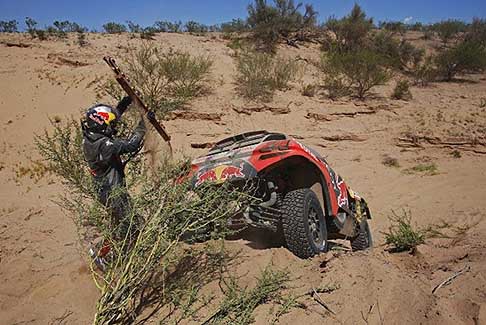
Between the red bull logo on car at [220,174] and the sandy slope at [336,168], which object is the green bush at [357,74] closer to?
the sandy slope at [336,168]

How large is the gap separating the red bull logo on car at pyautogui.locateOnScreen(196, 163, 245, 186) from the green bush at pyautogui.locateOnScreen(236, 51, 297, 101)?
428 inches

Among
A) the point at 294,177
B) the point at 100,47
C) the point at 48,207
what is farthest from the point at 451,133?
the point at 100,47

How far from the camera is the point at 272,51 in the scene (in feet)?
74.0

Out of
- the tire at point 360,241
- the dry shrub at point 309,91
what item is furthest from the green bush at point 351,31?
the tire at point 360,241

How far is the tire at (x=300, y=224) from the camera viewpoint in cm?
358

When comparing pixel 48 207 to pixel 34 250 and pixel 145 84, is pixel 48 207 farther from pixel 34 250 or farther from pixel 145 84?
pixel 145 84

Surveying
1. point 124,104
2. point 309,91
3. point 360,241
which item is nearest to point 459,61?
point 309,91

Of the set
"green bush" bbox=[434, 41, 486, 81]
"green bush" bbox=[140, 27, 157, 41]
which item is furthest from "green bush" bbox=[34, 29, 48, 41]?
"green bush" bbox=[434, 41, 486, 81]

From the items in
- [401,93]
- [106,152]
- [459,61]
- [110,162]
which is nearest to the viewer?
[106,152]

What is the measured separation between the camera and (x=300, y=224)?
3.58 metres

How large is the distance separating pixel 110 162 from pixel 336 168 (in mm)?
8187

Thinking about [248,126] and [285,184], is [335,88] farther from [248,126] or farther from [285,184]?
[285,184]

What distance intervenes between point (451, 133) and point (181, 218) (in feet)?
36.2

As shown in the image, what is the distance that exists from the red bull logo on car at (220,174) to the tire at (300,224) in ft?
1.85
